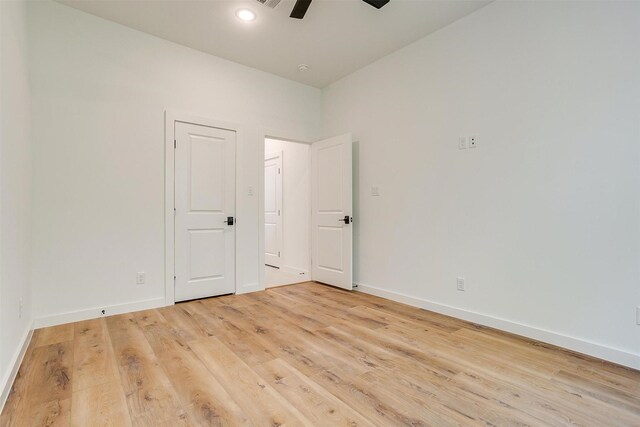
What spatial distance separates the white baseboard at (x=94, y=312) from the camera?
2.75 meters

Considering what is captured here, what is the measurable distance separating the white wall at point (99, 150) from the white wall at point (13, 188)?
8.6 inches

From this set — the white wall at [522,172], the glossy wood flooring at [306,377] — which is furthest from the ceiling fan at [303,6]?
the glossy wood flooring at [306,377]

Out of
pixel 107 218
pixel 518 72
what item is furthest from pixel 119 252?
pixel 518 72

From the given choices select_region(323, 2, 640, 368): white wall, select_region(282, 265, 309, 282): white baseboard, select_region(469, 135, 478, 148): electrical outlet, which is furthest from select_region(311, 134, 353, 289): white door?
select_region(469, 135, 478, 148): electrical outlet

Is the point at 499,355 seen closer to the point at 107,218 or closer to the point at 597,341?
the point at 597,341

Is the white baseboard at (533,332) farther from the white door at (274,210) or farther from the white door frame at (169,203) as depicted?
the white door at (274,210)

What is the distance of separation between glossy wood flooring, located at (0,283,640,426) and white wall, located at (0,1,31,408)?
0.25 metres

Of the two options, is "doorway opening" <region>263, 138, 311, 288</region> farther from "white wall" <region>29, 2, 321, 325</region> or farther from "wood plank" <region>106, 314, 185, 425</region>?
"wood plank" <region>106, 314, 185, 425</region>

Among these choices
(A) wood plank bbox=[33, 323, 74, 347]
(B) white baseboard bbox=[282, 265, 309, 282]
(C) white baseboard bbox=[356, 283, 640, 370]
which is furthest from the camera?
(B) white baseboard bbox=[282, 265, 309, 282]

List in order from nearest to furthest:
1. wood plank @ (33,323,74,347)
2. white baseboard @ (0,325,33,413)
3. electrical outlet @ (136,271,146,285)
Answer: white baseboard @ (0,325,33,413) < wood plank @ (33,323,74,347) < electrical outlet @ (136,271,146,285)

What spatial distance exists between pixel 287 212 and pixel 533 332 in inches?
151

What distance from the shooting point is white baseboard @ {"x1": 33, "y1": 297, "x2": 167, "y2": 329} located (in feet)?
9.02

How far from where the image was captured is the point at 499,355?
7.30 feet

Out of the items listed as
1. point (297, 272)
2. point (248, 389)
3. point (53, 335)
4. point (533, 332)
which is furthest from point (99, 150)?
point (533, 332)
